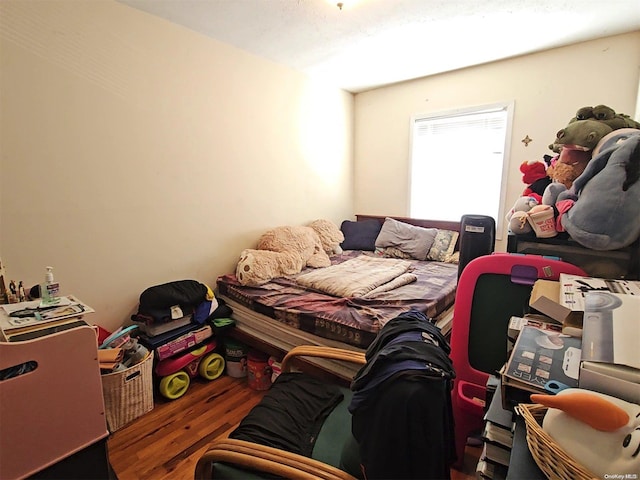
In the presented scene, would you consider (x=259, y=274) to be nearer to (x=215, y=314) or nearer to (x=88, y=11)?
(x=215, y=314)

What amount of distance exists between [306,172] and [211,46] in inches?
55.3

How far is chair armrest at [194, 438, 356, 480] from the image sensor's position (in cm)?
90

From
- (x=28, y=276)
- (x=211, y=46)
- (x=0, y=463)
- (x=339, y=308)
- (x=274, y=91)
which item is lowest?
(x=0, y=463)

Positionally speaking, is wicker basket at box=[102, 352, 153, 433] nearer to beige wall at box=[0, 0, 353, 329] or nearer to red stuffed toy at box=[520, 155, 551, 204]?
beige wall at box=[0, 0, 353, 329]

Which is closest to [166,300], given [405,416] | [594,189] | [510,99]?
[405,416]

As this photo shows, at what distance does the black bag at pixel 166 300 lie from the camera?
2000 millimetres

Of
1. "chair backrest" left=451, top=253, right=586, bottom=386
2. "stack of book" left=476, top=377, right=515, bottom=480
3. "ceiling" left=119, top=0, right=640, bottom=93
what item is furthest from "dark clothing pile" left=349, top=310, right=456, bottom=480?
"ceiling" left=119, top=0, right=640, bottom=93

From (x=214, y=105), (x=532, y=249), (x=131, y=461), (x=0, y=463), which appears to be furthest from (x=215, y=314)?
(x=532, y=249)

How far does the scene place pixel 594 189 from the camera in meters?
1.11

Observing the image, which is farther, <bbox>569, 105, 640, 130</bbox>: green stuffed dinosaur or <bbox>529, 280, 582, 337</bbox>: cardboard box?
<bbox>569, 105, 640, 130</bbox>: green stuffed dinosaur

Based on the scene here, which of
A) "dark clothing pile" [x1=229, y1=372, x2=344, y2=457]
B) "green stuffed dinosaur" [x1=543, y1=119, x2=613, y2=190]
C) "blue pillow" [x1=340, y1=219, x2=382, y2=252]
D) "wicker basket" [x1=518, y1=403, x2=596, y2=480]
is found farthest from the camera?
"blue pillow" [x1=340, y1=219, x2=382, y2=252]

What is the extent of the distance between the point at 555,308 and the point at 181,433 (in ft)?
6.32

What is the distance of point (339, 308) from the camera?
1.97 meters

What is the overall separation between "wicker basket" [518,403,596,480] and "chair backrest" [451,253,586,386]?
2.25 ft
